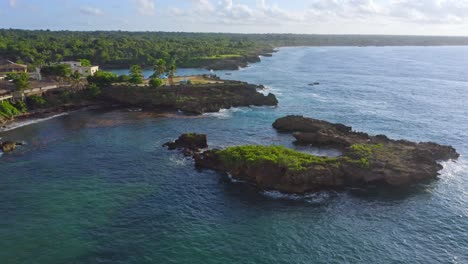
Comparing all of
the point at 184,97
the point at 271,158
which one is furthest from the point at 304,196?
the point at 184,97

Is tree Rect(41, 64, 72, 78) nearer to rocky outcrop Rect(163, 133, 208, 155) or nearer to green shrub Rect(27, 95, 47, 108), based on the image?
green shrub Rect(27, 95, 47, 108)

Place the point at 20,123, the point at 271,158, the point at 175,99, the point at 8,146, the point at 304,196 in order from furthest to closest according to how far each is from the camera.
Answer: the point at 175,99 < the point at 20,123 < the point at 8,146 < the point at 271,158 < the point at 304,196

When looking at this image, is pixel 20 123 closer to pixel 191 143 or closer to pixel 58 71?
pixel 58 71

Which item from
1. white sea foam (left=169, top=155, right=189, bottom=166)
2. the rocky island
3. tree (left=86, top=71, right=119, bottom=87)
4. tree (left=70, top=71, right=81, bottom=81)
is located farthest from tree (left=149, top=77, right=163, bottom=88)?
the rocky island

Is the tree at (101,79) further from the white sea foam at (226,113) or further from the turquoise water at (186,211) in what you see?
the white sea foam at (226,113)

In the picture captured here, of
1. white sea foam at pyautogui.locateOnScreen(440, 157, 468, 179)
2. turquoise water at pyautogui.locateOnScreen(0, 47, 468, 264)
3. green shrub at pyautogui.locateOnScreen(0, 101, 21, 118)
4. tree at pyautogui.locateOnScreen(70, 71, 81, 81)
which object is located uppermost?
tree at pyautogui.locateOnScreen(70, 71, 81, 81)

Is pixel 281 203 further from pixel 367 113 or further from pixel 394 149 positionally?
pixel 367 113

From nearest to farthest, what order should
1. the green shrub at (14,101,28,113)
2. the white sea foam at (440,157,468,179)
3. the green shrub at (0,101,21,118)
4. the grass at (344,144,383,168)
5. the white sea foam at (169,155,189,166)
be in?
the grass at (344,144,383,168)
the white sea foam at (440,157,468,179)
the white sea foam at (169,155,189,166)
the green shrub at (0,101,21,118)
the green shrub at (14,101,28,113)

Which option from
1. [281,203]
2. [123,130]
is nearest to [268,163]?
[281,203]
